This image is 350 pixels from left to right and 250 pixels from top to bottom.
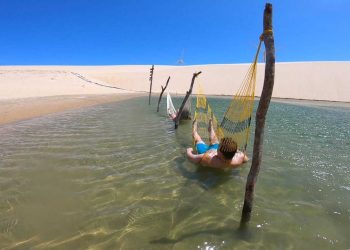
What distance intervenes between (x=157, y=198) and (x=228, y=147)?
6.32 ft

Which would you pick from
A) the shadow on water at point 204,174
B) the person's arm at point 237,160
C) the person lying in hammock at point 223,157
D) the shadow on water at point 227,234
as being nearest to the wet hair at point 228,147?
the person lying in hammock at point 223,157

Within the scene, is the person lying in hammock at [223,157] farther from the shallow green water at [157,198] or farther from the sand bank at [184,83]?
the sand bank at [184,83]

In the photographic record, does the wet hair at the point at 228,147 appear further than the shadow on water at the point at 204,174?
No

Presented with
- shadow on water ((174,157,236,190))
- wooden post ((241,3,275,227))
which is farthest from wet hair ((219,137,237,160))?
wooden post ((241,3,275,227))

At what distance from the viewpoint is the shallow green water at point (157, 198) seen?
13.4 ft

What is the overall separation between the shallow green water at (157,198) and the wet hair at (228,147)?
632 mm

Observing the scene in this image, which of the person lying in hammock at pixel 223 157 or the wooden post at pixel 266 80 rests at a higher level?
the wooden post at pixel 266 80

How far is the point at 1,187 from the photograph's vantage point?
18.4 ft

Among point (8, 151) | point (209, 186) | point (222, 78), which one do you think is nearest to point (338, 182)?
point (209, 186)

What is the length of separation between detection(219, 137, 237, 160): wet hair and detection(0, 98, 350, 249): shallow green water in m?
0.63

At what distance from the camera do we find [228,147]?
602cm

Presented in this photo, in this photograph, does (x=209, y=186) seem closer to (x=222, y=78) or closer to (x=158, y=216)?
(x=158, y=216)

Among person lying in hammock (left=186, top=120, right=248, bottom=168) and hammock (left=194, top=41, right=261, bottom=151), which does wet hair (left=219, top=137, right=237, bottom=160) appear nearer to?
person lying in hammock (left=186, top=120, right=248, bottom=168)

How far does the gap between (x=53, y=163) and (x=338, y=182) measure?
7.03 m
